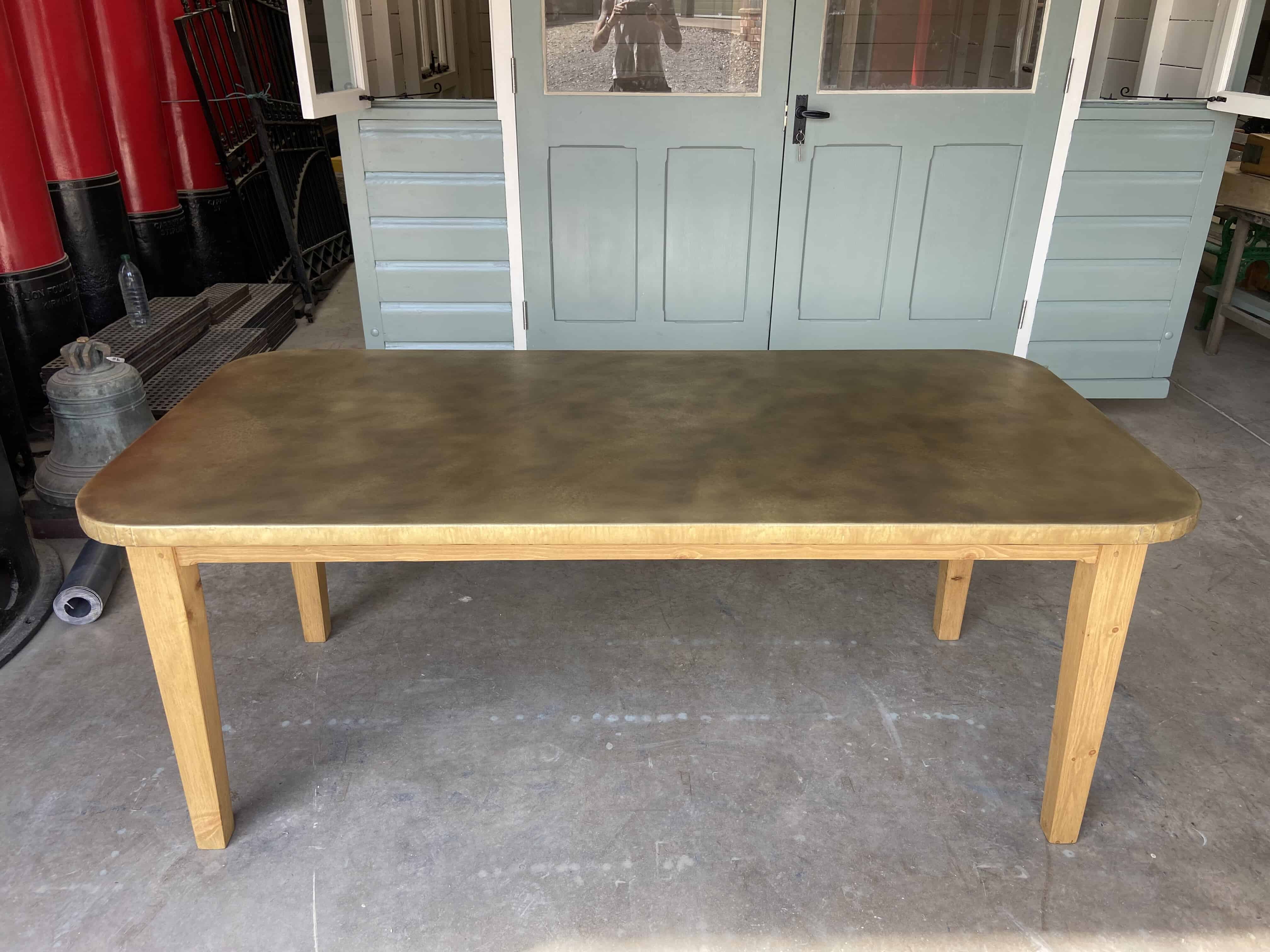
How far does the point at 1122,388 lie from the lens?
13.1ft

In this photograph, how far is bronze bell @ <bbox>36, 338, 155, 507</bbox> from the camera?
9.58ft

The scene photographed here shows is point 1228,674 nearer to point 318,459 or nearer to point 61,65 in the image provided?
point 318,459

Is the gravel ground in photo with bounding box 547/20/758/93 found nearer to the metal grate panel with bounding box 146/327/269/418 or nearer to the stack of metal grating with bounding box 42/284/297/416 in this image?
the metal grate panel with bounding box 146/327/269/418

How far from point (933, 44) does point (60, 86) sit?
3419 mm

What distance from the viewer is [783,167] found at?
354cm

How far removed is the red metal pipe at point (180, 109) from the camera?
4.77 m

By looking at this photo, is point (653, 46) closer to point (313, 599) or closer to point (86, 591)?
point (313, 599)

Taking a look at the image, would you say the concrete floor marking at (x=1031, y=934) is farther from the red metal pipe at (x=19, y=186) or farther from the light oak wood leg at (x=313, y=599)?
the red metal pipe at (x=19, y=186)

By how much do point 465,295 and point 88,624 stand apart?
1876 millimetres

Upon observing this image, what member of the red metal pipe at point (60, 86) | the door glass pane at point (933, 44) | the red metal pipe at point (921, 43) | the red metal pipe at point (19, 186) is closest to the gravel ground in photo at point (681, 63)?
the door glass pane at point (933, 44)

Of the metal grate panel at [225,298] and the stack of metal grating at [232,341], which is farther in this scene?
the metal grate panel at [225,298]

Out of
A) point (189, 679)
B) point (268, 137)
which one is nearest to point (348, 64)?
point (268, 137)

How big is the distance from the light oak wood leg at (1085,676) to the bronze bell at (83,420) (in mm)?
2732

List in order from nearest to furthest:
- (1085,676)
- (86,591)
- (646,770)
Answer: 1. (1085,676)
2. (646,770)
3. (86,591)
